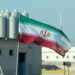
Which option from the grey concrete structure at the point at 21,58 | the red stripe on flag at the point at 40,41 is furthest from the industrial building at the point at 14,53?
the red stripe on flag at the point at 40,41

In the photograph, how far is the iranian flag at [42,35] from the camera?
17.9 meters

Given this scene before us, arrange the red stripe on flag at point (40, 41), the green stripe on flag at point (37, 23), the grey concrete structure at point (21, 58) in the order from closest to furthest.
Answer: the green stripe on flag at point (37, 23) → the red stripe on flag at point (40, 41) → the grey concrete structure at point (21, 58)

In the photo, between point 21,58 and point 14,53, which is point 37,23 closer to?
point 14,53

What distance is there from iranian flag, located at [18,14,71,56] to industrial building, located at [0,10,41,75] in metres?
6.64

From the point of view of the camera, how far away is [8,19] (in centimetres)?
2880

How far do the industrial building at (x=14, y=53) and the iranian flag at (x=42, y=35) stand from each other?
6638 mm

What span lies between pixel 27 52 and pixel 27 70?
1.60 m

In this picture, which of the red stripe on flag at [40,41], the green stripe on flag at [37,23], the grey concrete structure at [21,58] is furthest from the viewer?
the grey concrete structure at [21,58]

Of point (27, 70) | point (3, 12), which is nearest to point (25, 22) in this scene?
point (27, 70)

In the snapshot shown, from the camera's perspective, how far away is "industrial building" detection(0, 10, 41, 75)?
25266 millimetres

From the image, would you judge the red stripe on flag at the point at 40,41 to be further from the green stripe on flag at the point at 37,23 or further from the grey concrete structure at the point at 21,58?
the grey concrete structure at the point at 21,58

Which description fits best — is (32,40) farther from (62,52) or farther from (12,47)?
(12,47)

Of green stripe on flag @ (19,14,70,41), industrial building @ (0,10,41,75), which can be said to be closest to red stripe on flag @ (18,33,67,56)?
green stripe on flag @ (19,14,70,41)

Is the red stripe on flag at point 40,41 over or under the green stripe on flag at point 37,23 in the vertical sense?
under
